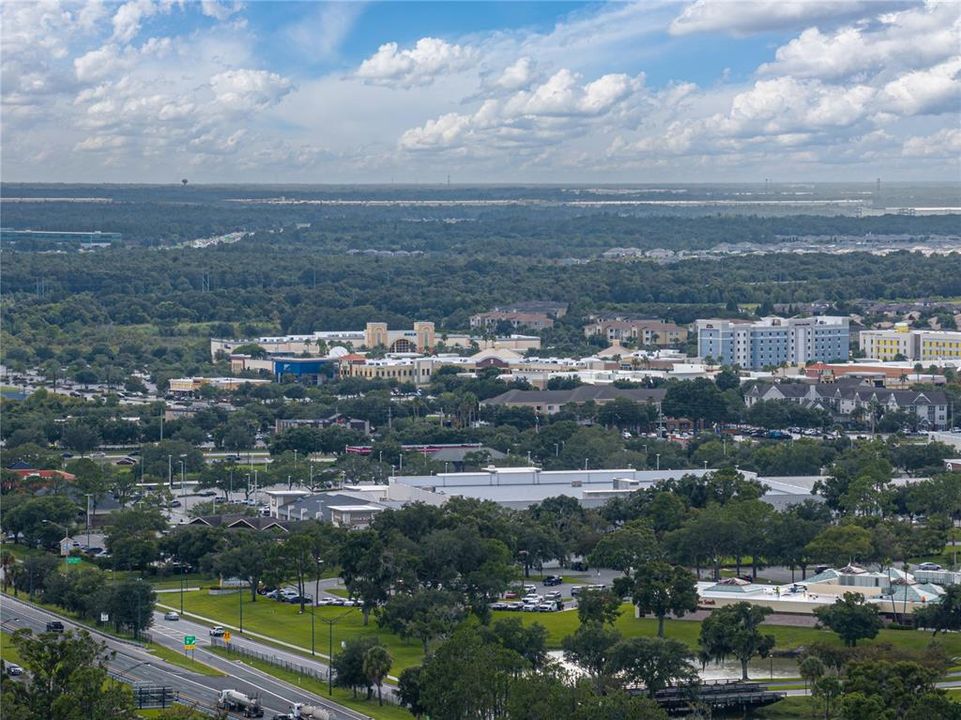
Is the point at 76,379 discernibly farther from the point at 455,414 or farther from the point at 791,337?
the point at 791,337

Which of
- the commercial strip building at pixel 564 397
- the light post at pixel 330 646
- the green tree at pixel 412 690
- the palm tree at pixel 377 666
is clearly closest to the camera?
the green tree at pixel 412 690

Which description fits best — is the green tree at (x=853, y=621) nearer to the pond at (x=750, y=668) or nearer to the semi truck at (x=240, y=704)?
the pond at (x=750, y=668)

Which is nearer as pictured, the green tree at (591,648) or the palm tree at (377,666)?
the palm tree at (377,666)

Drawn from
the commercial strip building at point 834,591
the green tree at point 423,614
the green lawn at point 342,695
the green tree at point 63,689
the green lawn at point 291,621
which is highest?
the green tree at point 63,689

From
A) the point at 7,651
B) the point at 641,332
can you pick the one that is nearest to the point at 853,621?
the point at 7,651

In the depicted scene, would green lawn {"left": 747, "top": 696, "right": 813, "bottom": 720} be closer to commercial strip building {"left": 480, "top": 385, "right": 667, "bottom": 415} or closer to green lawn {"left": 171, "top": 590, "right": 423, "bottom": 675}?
green lawn {"left": 171, "top": 590, "right": 423, "bottom": 675}

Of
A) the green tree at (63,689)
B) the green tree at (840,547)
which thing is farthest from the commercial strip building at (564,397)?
the green tree at (63,689)

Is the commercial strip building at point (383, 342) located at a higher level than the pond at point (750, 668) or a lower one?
lower
